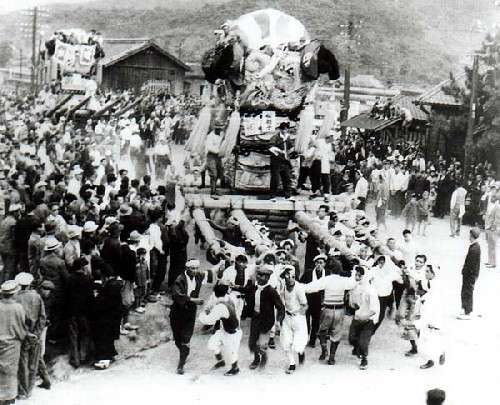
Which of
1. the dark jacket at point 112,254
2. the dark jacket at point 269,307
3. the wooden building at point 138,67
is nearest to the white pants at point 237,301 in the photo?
the dark jacket at point 269,307

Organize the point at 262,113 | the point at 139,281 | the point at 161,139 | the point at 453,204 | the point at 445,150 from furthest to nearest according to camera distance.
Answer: the point at 445,150
the point at 161,139
the point at 453,204
the point at 262,113
the point at 139,281

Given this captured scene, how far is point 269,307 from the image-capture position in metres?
9.33

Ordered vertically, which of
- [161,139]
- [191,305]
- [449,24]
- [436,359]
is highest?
[449,24]

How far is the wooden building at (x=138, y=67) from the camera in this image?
40.0 m

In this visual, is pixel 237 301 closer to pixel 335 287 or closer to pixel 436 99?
pixel 335 287

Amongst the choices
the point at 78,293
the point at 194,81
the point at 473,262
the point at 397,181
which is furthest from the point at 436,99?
the point at 194,81

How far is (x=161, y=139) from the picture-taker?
2109 cm

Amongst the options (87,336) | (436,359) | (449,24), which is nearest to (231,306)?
(87,336)

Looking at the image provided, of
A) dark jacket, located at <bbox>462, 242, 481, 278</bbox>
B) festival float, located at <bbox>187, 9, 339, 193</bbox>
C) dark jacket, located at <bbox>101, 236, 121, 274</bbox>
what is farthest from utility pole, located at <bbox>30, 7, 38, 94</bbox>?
dark jacket, located at <bbox>462, 242, 481, 278</bbox>

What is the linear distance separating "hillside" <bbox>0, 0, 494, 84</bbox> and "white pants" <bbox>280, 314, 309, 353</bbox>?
51.9 m

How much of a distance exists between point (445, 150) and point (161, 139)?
11.3 meters

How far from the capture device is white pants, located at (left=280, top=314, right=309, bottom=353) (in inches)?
368

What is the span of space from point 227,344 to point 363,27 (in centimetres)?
7096

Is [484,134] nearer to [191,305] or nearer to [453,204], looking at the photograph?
[453,204]
